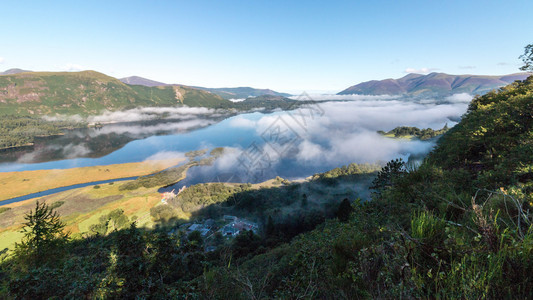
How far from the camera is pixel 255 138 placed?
148 meters

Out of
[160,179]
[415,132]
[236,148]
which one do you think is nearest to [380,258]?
[160,179]

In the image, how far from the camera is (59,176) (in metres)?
63.5

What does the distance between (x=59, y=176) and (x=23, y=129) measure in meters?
95.4

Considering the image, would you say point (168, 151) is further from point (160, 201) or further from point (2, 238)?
point (2, 238)

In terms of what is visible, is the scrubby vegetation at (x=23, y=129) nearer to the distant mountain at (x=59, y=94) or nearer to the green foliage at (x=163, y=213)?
the distant mountain at (x=59, y=94)

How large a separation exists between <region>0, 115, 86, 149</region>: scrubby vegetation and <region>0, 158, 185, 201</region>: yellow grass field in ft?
191

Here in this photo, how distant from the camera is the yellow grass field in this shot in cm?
5397

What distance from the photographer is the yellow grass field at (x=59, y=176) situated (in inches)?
2125

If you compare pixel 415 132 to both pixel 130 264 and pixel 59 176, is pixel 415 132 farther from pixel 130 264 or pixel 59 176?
pixel 59 176

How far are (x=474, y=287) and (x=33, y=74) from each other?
26483 cm

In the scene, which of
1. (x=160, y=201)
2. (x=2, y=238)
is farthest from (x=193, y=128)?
(x=2, y=238)

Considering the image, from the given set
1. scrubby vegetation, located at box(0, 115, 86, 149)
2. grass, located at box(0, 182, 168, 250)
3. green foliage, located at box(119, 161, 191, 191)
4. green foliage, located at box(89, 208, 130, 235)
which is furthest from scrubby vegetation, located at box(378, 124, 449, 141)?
scrubby vegetation, located at box(0, 115, 86, 149)

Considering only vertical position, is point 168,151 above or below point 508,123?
below

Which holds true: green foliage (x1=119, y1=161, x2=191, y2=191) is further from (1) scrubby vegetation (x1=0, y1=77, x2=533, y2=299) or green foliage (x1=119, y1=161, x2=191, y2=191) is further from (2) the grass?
(1) scrubby vegetation (x1=0, y1=77, x2=533, y2=299)
